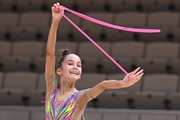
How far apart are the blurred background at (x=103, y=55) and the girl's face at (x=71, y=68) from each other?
7.59 ft

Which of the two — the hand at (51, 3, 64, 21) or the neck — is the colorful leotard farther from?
the hand at (51, 3, 64, 21)

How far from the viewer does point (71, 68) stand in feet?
10.4

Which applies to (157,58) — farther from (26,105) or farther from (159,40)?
(26,105)

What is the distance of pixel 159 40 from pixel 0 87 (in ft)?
7.40

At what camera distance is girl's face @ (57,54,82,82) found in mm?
3145

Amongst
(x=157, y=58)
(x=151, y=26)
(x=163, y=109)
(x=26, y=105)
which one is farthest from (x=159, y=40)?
(x=26, y=105)

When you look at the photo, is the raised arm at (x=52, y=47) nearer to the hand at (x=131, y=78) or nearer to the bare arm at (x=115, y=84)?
the bare arm at (x=115, y=84)

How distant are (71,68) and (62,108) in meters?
0.25

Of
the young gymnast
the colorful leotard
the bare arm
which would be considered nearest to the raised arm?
the young gymnast

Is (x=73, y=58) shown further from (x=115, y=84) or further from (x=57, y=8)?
(x=115, y=84)

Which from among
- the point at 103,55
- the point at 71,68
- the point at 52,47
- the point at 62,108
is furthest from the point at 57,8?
the point at 103,55

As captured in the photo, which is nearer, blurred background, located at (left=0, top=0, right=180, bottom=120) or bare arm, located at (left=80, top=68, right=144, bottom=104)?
bare arm, located at (left=80, top=68, right=144, bottom=104)

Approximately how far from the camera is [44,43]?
710 centimetres

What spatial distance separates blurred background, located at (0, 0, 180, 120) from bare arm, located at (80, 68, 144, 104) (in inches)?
95.8
